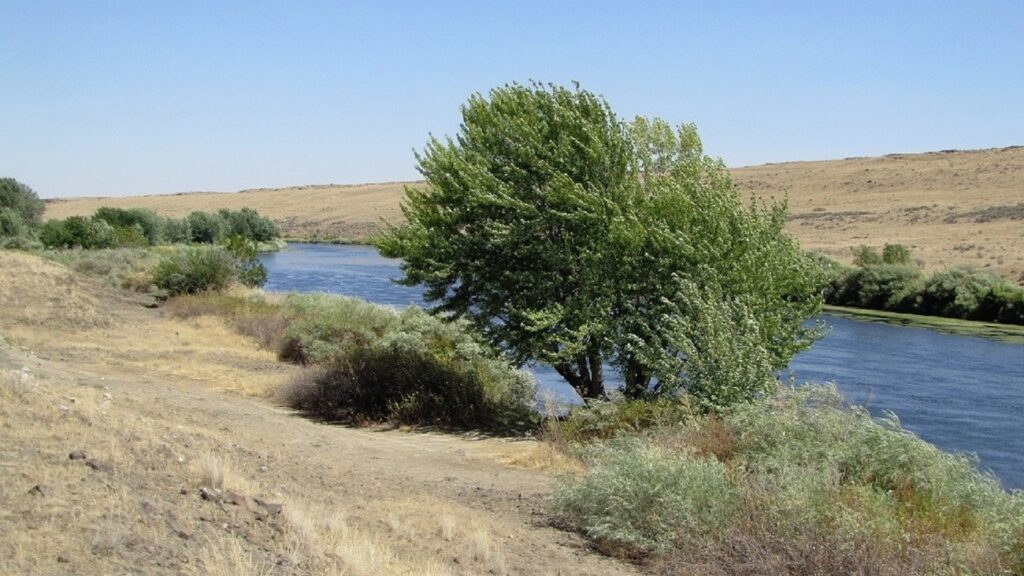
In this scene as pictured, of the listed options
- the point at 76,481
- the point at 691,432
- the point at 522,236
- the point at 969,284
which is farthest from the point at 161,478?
the point at 969,284

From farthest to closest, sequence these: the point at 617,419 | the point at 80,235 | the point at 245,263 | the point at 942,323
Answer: the point at 80,235 < the point at 245,263 < the point at 942,323 < the point at 617,419

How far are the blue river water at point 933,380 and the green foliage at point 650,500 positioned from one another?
5.19 metres

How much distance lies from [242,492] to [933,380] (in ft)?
71.4

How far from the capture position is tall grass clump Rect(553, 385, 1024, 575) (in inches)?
330

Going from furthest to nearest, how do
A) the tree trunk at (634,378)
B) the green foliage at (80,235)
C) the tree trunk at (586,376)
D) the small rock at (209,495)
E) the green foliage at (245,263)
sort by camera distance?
the green foliage at (80,235)
the green foliage at (245,263)
the tree trunk at (586,376)
the tree trunk at (634,378)
the small rock at (209,495)

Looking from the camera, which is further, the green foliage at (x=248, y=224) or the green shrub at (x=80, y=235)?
the green foliage at (x=248, y=224)

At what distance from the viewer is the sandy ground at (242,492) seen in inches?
266

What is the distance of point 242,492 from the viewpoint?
857 cm

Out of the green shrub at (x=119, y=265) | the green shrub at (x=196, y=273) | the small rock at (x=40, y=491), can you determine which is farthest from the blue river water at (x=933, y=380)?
the small rock at (x=40, y=491)

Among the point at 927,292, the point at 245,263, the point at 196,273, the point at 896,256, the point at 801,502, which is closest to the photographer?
the point at 801,502

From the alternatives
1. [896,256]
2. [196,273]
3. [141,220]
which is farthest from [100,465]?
[141,220]

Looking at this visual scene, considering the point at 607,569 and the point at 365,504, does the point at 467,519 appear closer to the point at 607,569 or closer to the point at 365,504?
the point at 365,504

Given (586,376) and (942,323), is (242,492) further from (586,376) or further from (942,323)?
(942,323)

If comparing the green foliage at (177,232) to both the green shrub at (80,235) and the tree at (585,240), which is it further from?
the tree at (585,240)
